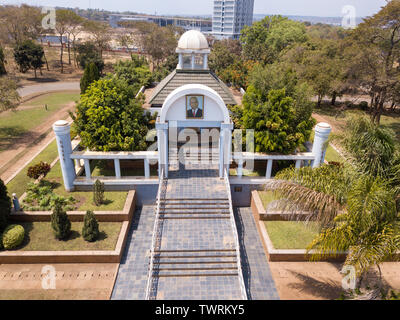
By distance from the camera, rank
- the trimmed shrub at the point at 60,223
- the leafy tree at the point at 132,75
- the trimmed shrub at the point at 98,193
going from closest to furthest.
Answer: the trimmed shrub at the point at 60,223, the trimmed shrub at the point at 98,193, the leafy tree at the point at 132,75

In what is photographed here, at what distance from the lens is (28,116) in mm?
38219

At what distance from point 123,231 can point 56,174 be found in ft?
Result: 30.8

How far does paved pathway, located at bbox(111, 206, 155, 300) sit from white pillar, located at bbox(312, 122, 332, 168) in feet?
41.8

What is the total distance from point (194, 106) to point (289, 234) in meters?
10.6

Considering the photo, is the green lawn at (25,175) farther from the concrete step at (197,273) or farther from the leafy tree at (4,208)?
the concrete step at (197,273)

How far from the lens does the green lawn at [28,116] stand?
32134 mm

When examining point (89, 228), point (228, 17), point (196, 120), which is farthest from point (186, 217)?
point (228, 17)

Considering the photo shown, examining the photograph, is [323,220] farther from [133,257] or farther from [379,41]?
[379,41]

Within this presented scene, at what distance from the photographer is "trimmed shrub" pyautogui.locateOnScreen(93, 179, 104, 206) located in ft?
66.6

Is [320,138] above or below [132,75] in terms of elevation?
below

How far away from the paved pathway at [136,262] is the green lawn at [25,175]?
29.8ft

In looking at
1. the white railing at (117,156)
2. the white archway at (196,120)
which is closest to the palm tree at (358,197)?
the white archway at (196,120)

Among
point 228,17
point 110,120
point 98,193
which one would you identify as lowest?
point 98,193

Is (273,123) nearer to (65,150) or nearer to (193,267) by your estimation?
(193,267)
